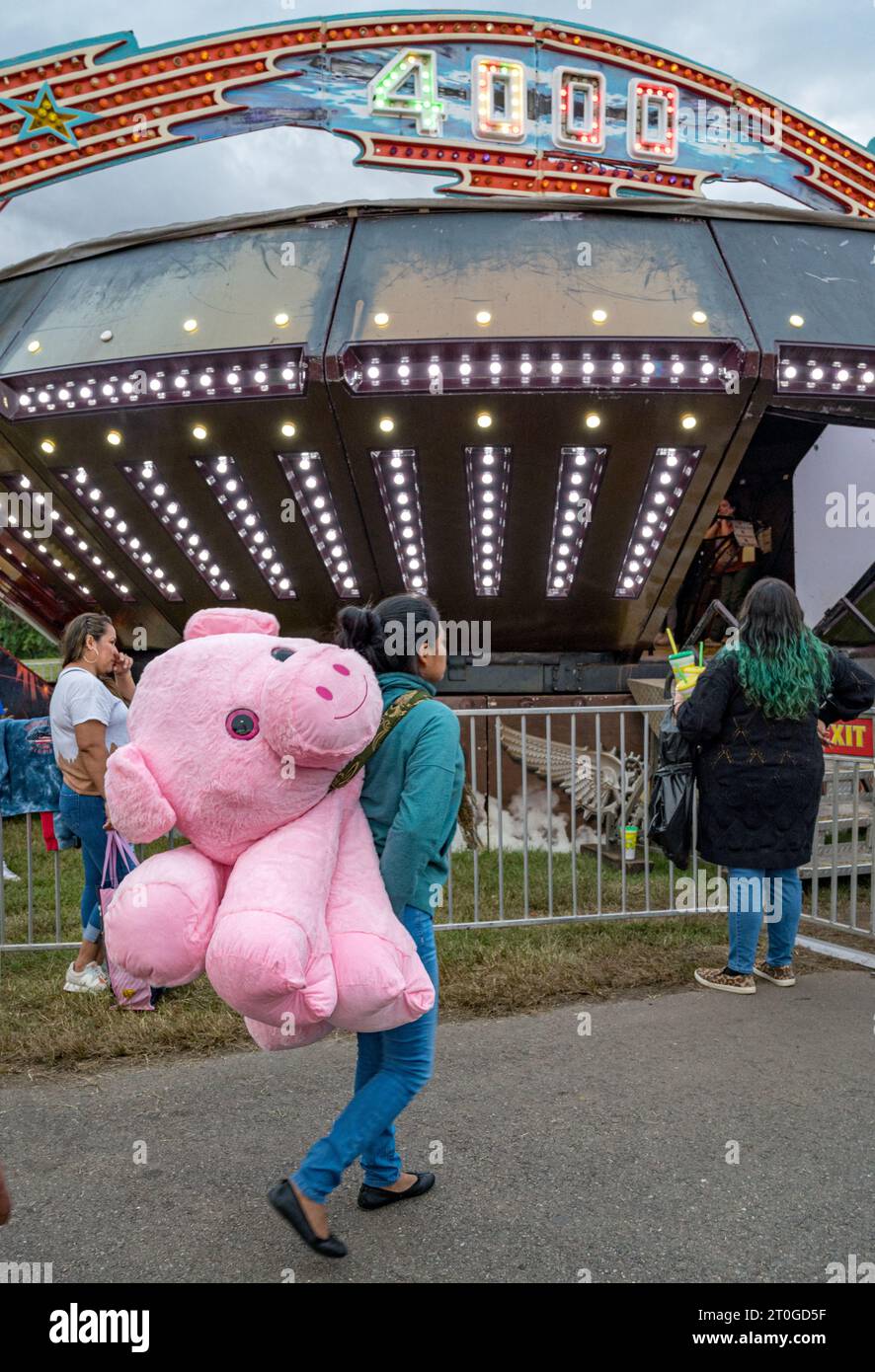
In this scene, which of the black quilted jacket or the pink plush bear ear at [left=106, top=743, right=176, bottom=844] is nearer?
the pink plush bear ear at [left=106, top=743, right=176, bottom=844]

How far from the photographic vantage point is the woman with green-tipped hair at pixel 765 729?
14.8 ft

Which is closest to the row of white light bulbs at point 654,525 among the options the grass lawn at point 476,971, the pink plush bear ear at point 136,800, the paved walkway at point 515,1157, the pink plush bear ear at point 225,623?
the grass lawn at point 476,971

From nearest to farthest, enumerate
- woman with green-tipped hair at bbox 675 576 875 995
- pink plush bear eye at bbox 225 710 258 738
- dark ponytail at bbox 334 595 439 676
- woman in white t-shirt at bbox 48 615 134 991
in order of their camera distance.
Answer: pink plush bear eye at bbox 225 710 258 738, dark ponytail at bbox 334 595 439 676, woman with green-tipped hair at bbox 675 576 875 995, woman in white t-shirt at bbox 48 615 134 991

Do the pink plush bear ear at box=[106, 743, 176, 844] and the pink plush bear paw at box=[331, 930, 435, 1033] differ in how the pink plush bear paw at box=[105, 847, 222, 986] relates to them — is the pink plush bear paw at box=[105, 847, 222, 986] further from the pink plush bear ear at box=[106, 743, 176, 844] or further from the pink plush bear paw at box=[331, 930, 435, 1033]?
the pink plush bear paw at box=[331, 930, 435, 1033]

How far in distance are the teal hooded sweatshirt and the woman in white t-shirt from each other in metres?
2.62

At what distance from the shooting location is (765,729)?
4570 millimetres

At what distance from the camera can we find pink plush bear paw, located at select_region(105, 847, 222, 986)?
2246mm

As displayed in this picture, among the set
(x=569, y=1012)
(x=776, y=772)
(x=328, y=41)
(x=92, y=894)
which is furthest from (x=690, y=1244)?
(x=328, y=41)

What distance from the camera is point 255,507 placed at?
8711 mm

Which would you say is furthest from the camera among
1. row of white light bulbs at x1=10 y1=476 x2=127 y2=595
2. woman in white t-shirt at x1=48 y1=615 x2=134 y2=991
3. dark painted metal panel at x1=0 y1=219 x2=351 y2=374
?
row of white light bulbs at x1=10 y1=476 x2=127 y2=595

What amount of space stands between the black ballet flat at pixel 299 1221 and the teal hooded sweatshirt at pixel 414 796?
782 millimetres

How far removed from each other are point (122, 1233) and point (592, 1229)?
135 cm

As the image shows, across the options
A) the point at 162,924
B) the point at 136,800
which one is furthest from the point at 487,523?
the point at 162,924

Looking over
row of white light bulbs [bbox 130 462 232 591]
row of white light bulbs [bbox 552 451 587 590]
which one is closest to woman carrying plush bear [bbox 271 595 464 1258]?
row of white light bulbs [bbox 552 451 587 590]
